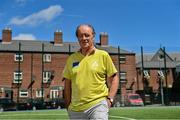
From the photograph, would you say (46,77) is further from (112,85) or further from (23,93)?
(112,85)

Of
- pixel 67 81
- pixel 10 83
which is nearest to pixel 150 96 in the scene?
pixel 10 83

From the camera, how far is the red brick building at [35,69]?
48625 mm

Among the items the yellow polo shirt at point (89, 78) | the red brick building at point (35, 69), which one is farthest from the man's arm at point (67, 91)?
the red brick building at point (35, 69)

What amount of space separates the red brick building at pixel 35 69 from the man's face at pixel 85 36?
139 feet

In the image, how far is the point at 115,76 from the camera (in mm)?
4141

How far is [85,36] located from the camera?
13.4 feet

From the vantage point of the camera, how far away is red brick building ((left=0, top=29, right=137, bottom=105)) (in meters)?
48.6

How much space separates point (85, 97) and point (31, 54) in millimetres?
46885

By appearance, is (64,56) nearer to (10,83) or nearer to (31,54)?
(31,54)

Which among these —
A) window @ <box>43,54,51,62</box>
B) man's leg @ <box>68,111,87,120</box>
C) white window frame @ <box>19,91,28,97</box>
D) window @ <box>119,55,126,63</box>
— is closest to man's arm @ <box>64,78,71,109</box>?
man's leg @ <box>68,111,87,120</box>

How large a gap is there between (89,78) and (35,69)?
4544cm

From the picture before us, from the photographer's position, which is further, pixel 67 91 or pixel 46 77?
pixel 46 77

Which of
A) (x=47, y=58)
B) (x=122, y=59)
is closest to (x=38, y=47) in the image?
(x=47, y=58)

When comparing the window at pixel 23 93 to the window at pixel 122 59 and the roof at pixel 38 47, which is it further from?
the window at pixel 122 59
